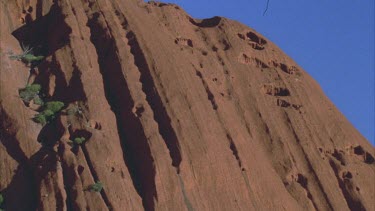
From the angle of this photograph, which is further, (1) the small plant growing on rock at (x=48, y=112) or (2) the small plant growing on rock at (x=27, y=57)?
(2) the small plant growing on rock at (x=27, y=57)

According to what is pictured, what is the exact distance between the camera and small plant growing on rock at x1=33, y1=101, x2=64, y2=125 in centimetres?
4919

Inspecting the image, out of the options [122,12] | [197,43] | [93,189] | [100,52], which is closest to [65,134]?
[93,189]

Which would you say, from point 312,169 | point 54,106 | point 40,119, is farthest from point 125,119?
point 312,169

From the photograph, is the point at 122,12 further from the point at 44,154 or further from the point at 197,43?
the point at 44,154

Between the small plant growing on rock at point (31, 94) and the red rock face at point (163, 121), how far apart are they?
559 mm

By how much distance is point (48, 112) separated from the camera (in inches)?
1964

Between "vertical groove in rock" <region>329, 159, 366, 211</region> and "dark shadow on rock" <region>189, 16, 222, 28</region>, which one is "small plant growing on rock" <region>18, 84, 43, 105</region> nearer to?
"vertical groove in rock" <region>329, 159, 366, 211</region>

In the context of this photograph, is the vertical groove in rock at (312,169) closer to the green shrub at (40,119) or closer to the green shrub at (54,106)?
the green shrub at (54,106)

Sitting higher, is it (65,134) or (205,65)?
(205,65)

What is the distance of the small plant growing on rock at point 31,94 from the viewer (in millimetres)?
50969

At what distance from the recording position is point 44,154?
46.6m

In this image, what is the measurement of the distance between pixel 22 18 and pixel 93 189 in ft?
63.9

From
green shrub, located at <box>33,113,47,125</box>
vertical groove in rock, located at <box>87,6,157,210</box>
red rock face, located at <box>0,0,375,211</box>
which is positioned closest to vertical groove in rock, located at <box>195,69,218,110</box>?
red rock face, located at <box>0,0,375,211</box>

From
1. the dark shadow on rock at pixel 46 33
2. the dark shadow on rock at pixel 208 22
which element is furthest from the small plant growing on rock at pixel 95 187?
the dark shadow on rock at pixel 208 22
